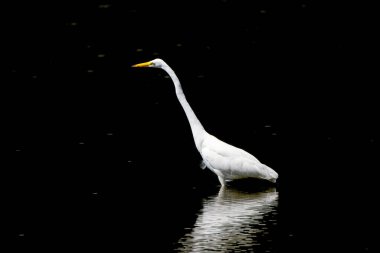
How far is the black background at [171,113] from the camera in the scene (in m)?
12.9

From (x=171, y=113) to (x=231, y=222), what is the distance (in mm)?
6622

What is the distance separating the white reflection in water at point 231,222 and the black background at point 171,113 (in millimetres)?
232

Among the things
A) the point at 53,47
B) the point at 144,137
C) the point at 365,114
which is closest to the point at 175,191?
the point at 144,137

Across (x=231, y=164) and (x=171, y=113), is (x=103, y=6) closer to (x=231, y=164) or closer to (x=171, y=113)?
(x=171, y=113)

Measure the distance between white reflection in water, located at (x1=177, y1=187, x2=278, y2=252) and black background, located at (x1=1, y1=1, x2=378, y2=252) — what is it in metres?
0.23

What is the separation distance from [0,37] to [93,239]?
1477cm

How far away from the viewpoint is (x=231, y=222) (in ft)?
40.8

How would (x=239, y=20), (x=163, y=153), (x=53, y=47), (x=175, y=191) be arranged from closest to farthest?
1. (x=175, y=191)
2. (x=163, y=153)
3. (x=53, y=47)
4. (x=239, y=20)

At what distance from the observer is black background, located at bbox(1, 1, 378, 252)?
12945mm

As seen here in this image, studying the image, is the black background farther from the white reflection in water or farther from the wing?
the wing

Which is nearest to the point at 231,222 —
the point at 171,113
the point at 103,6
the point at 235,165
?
the point at 235,165

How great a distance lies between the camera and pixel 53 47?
24688mm

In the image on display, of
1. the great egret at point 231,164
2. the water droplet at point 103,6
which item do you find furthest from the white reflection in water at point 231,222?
the water droplet at point 103,6

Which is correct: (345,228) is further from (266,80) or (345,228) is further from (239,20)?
(239,20)
